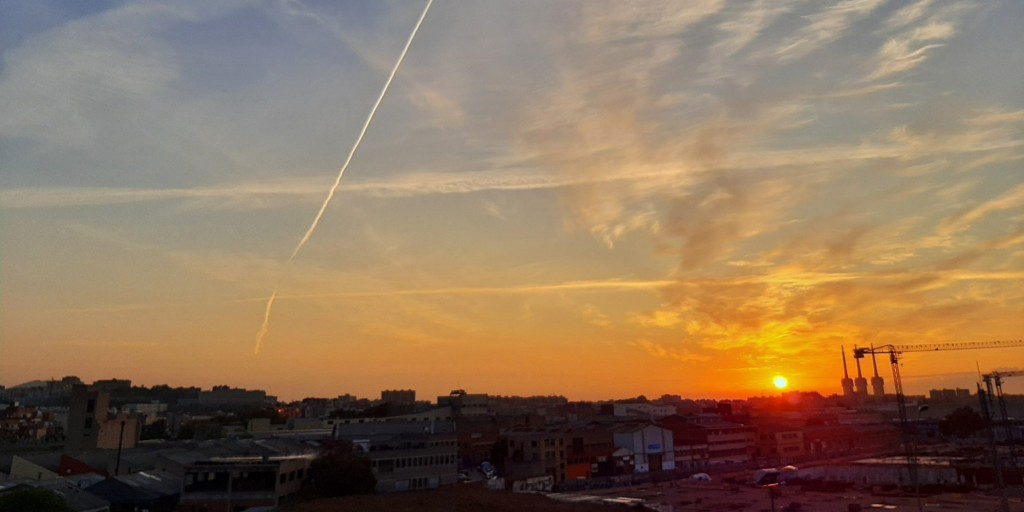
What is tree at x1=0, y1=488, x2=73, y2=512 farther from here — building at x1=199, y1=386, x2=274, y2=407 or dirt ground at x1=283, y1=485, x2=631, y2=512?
building at x1=199, y1=386, x2=274, y2=407

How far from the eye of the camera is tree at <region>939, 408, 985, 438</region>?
374 ft

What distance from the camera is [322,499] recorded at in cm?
4147

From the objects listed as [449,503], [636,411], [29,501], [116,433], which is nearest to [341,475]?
[449,503]

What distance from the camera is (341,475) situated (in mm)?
44062

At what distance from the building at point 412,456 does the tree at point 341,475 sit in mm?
3052

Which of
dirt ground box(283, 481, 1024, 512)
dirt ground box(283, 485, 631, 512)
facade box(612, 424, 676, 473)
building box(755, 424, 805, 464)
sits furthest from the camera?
building box(755, 424, 805, 464)

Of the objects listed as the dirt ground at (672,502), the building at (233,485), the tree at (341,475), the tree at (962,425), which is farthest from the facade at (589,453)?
the tree at (962,425)

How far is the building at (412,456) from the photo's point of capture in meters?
50.2

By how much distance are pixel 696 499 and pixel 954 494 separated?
20.4 meters

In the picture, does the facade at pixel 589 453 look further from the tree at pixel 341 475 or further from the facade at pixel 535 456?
the tree at pixel 341 475

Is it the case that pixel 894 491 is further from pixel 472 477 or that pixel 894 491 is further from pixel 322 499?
pixel 322 499

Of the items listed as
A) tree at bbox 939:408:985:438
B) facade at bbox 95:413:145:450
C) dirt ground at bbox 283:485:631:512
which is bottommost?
dirt ground at bbox 283:485:631:512

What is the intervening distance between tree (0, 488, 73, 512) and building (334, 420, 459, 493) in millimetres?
23329

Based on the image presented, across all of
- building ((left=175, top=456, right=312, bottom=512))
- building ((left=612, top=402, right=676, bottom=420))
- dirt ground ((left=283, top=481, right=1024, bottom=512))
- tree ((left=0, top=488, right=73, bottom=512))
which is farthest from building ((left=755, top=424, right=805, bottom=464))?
tree ((left=0, top=488, right=73, bottom=512))
